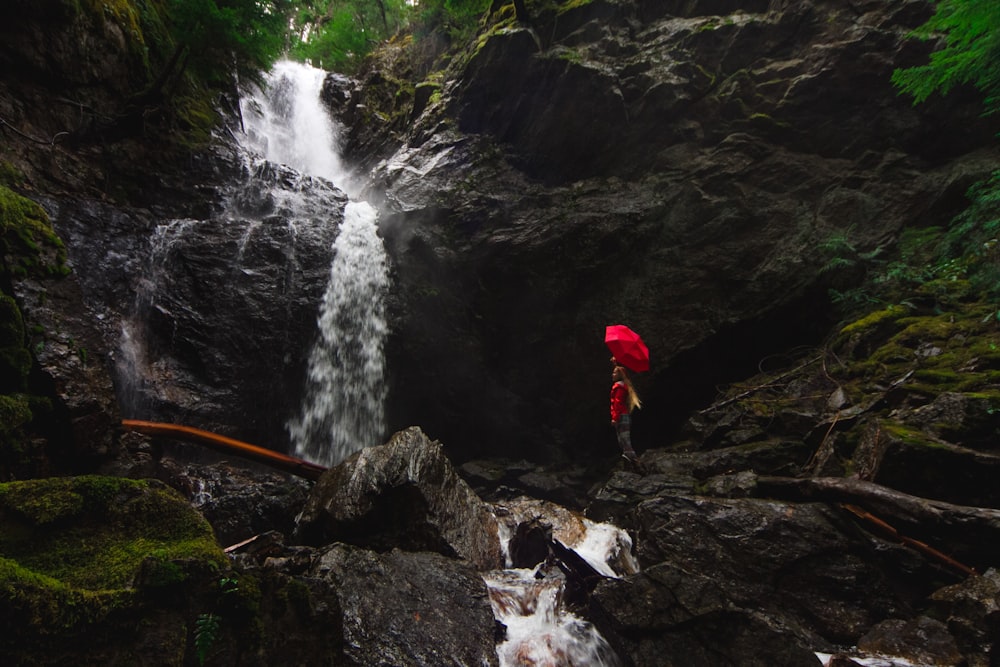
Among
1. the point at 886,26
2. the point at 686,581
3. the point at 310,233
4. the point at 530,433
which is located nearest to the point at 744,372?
the point at 530,433

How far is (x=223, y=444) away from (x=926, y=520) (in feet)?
26.7

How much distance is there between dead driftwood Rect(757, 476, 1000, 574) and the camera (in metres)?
3.56

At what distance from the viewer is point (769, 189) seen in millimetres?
9547

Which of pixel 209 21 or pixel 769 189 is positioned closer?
pixel 209 21

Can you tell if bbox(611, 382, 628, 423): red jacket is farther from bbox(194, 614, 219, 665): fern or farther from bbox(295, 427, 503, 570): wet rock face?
bbox(194, 614, 219, 665): fern

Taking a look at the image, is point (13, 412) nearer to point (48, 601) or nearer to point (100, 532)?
point (100, 532)

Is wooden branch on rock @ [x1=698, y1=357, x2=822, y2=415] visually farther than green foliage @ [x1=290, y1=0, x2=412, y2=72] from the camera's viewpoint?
No

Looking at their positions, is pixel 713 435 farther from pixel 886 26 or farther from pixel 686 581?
pixel 886 26

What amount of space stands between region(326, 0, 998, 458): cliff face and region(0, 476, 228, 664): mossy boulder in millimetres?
8305

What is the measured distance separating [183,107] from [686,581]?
14452 mm

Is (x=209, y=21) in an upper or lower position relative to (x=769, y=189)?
upper

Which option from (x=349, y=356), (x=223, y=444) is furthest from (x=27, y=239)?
(x=349, y=356)

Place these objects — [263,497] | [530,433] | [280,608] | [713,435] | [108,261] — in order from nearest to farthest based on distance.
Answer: [280,608] < [263,497] < [713,435] < [108,261] < [530,433]

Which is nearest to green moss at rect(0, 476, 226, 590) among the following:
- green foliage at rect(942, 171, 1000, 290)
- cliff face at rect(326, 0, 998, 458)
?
cliff face at rect(326, 0, 998, 458)
